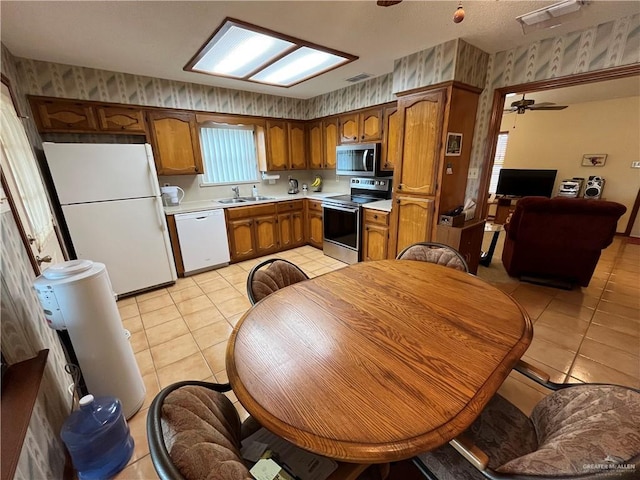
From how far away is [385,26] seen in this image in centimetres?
201

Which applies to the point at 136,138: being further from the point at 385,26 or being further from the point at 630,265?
the point at 630,265

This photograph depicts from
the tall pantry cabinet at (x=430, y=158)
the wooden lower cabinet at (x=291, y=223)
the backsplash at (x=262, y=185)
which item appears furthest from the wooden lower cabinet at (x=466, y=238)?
the wooden lower cabinet at (x=291, y=223)

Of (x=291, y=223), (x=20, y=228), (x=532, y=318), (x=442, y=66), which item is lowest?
(x=532, y=318)

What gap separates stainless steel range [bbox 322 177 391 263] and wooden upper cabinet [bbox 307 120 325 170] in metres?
0.83

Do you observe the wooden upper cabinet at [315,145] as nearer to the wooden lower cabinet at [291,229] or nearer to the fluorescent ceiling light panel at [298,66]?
the wooden lower cabinet at [291,229]

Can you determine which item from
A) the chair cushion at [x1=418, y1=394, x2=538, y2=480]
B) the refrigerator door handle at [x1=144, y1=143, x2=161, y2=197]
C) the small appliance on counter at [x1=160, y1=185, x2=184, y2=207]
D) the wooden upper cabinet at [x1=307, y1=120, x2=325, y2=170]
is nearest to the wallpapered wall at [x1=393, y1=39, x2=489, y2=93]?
the wooden upper cabinet at [x1=307, y1=120, x2=325, y2=170]

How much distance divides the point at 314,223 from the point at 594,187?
5310 millimetres

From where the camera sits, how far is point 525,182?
5.79 meters

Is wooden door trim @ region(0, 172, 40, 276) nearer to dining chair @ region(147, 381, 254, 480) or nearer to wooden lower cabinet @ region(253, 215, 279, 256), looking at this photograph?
dining chair @ region(147, 381, 254, 480)

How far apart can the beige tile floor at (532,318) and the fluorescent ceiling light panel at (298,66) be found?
7.84 feet

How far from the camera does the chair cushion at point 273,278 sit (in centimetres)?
150

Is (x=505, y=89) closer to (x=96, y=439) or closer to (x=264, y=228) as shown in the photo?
(x=264, y=228)

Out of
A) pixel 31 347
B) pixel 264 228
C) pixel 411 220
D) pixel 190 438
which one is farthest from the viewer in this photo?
pixel 264 228

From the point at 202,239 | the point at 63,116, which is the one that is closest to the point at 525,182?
the point at 202,239
